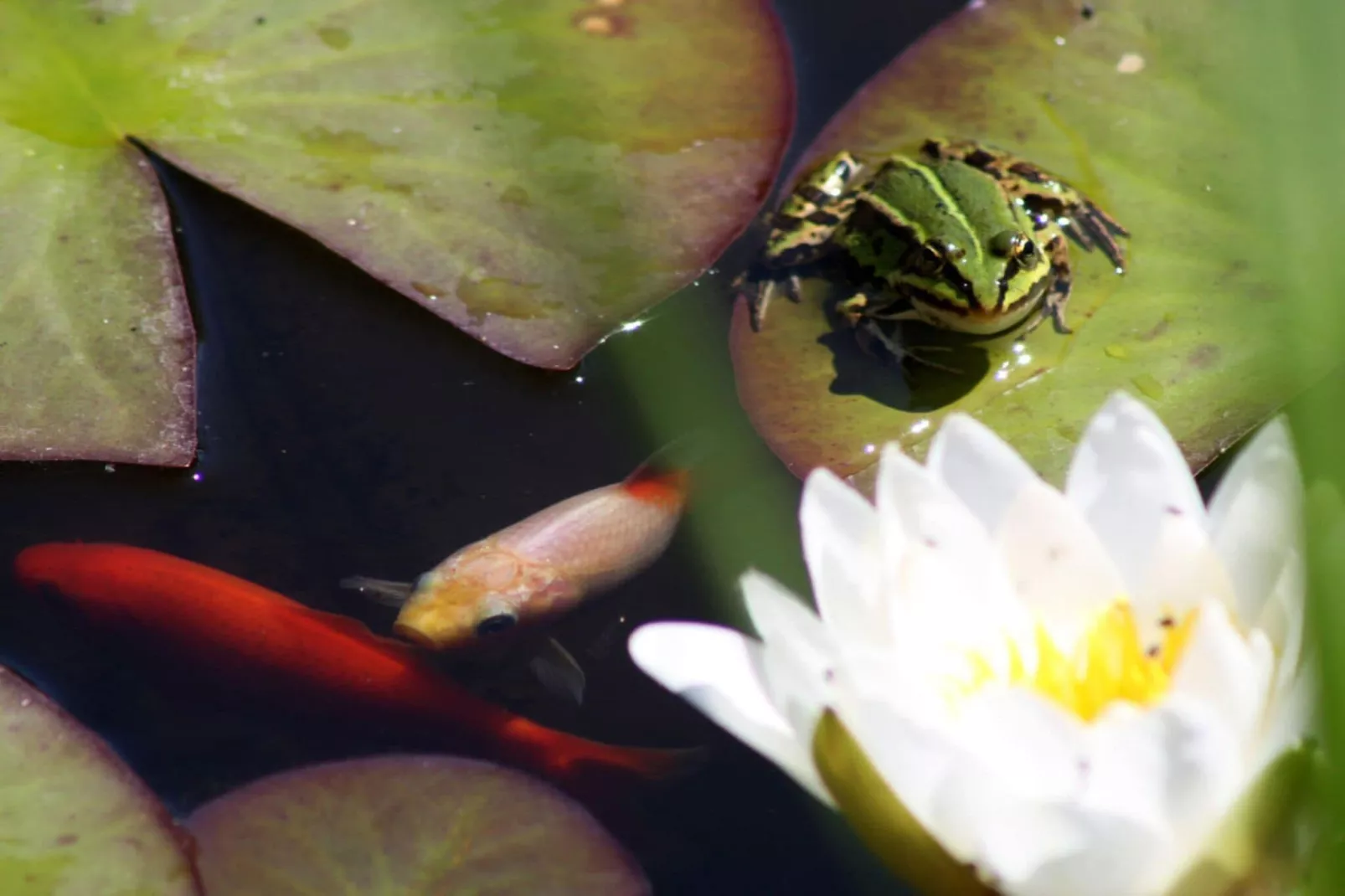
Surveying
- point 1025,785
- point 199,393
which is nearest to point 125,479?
point 199,393

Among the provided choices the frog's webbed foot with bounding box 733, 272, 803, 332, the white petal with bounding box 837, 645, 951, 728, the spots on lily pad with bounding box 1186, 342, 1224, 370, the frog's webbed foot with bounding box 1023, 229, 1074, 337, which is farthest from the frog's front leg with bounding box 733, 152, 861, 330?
the white petal with bounding box 837, 645, 951, 728

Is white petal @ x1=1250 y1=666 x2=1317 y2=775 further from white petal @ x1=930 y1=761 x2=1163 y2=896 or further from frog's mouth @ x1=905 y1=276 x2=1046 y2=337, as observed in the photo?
frog's mouth @ x1=905 y1=276 x2=1046 y2=337

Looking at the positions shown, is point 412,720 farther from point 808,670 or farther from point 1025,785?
point 1025,785

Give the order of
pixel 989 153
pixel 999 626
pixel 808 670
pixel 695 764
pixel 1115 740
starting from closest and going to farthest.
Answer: pixel 1115 740 → pixel 808 670 → pixel 999 626 → pixel 695 764 → pixel 989 153

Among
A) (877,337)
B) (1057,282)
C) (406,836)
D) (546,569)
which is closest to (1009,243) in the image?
(1057,282)

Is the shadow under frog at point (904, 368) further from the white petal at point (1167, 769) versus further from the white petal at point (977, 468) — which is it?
the white petal at point (1167, 769)

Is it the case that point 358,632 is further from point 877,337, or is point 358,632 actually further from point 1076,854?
point 1076,854
